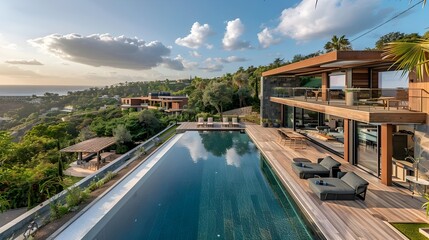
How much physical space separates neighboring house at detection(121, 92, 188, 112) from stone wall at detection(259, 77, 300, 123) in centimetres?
1917

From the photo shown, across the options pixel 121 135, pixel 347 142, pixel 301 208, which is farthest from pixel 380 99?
pixel 121 135

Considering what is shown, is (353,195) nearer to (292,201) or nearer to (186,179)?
(292,201)

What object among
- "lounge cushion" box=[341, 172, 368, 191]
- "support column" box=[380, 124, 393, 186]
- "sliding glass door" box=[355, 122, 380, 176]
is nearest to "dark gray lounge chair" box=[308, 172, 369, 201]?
"lounge cushion" box=[341, 172, 368, 191]

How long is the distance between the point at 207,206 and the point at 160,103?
43475 mm

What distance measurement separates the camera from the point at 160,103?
48719 millimetres

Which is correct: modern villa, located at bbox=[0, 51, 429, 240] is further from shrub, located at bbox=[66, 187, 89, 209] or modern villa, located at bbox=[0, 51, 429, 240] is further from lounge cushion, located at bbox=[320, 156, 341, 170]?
shrub, located at bbox=[66, 187, 89, 209]

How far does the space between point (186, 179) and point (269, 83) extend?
12960 millimetres

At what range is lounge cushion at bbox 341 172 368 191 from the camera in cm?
641

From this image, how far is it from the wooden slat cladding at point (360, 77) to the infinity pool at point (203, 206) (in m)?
6.50

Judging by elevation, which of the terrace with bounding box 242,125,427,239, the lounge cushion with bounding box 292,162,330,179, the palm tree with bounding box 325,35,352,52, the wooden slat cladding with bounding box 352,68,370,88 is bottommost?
the terrace with bounding box 242,125,427,239

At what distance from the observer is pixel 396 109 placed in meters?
7.56

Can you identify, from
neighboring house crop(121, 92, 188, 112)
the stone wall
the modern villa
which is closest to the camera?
the modern villa

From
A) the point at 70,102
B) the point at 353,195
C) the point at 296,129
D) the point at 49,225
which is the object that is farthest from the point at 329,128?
the point at 70,102

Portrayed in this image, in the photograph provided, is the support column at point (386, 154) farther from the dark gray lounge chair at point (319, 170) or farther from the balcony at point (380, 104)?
the dark gray lounge chair at point (319, 170)
